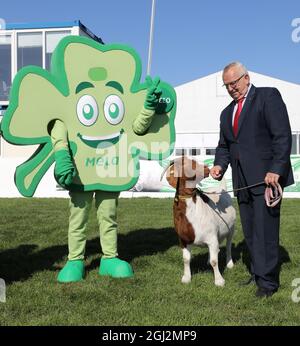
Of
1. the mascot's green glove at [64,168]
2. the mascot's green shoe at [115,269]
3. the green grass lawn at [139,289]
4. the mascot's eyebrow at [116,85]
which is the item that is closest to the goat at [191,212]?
the green grass lawn at [139,289]

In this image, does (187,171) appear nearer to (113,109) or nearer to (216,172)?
(216,172)

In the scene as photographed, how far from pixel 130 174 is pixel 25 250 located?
2210 millimetres

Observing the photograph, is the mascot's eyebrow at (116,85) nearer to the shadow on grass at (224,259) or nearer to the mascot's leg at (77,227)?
the mascot's leg at (77,227)

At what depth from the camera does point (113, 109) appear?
4.95 metres

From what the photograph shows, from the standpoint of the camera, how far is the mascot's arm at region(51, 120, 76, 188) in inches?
178

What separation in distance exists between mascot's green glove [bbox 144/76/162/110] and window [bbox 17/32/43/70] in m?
15.3

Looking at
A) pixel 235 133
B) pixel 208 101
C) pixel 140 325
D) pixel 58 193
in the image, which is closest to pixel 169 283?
pixel 140 325

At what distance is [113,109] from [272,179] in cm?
183

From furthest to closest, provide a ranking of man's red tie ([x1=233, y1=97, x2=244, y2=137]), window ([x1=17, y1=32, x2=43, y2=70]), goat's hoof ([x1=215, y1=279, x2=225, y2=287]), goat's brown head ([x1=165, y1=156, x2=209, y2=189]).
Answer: window ([x1=17, y1=32, x2=43, y2=70]), goat's hoof ([x1=215, y1=279, x2=225, y2=287]), goat's brown head ([x1=165, y1=156, x2=209, y2=189]), man's red tie ([x1=233, y1=97, x2=244, y2=137])

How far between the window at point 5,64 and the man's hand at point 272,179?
16758 mm

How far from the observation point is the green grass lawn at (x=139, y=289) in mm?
3832

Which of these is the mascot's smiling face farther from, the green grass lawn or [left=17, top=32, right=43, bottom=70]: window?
[left=17, top=32, right=43, bottom=70]: window

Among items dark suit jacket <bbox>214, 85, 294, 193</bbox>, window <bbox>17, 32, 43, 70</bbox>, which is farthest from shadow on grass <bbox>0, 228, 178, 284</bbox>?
window <bbox>17, 32, 43, 70</bbox>

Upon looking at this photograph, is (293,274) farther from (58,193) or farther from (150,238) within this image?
(58,193)
